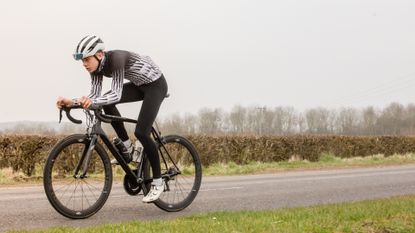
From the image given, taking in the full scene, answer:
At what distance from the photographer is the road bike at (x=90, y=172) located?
534cm

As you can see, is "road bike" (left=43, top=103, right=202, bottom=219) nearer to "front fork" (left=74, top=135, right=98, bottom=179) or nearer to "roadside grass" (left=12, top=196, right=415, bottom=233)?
"front fork" (left=74, top=135, right=98, bottom=179)

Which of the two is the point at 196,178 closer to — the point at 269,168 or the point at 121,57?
the point at 121,57

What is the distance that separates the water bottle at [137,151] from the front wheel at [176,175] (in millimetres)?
331

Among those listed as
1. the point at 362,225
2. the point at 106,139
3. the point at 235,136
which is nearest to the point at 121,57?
the point at 106,139

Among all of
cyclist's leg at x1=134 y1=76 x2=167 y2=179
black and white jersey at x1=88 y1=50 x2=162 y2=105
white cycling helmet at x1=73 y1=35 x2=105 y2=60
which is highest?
white cycling helmet at x1=73 y1=35 x2=105 y2=60

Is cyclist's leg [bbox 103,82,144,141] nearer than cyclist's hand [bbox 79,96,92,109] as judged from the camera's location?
No

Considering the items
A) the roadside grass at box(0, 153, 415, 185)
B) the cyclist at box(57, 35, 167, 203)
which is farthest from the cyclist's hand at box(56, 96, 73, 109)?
the roadside grass at box(0, 153, 415, 185)

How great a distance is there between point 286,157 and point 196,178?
22590mm

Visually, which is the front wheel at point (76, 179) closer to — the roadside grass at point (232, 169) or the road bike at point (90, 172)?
the road bike at point (90, 172)

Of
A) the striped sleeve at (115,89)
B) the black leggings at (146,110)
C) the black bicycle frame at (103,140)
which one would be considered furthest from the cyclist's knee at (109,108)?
the striped sleeve at (115,89)

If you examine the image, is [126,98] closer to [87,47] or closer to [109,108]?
[109,108]

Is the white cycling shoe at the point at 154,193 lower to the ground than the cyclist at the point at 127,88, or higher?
lower

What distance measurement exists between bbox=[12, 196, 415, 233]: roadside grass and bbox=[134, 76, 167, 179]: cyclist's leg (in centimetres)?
94

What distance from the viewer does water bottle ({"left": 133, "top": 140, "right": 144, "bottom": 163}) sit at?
6.06m
